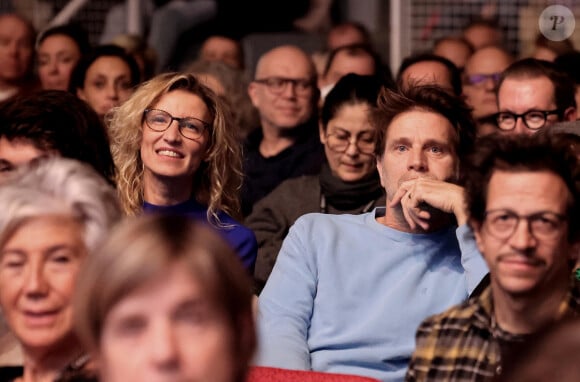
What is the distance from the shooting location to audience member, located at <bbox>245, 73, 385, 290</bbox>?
4852 millimetres

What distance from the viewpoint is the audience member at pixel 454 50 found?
7801 mm

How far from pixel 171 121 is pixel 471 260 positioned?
1338 mm

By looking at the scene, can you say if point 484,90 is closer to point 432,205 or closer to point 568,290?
point 432,205

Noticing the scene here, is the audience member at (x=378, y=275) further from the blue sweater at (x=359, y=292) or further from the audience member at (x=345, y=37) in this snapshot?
the audience member at (x=345, y=37)

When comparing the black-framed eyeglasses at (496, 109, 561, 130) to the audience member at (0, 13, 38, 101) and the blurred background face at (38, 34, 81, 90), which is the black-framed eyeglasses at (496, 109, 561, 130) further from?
the audience member at (0, 13, 38, 101)

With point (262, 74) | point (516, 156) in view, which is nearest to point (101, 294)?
point (516, 156)

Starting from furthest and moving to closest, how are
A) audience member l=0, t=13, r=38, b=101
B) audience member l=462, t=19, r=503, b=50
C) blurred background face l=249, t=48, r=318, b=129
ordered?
audience member l=462, t=19, r=503, b=50, audience member l=0, t=13, r=38, b=101, blurred background face l=249, t=48, r=318, b=129

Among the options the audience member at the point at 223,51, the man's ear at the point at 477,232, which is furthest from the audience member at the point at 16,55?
the man's ear at the point at 477,232

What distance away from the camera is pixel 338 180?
492cm

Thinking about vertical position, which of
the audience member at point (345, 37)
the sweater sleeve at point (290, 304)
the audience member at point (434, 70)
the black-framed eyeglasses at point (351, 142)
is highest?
the audience member at point (434, 70)

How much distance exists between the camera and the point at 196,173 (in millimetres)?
4465

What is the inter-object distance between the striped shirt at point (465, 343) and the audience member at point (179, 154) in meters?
1.49

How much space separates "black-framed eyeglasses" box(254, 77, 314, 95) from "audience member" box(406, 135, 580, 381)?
3479mm

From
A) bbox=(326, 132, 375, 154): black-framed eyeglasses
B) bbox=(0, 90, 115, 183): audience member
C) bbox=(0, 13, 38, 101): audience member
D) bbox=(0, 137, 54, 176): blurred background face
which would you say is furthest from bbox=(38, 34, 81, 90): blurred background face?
bbox=(0, 137, 54, 176): blurred background face
